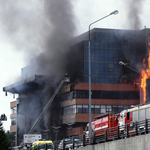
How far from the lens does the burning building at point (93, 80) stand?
9419 cm

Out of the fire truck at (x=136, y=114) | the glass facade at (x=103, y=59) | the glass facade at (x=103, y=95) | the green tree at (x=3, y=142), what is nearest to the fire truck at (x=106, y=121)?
the fire truck at (x=136, y=114)

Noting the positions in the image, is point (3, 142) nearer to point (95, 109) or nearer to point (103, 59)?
point (95, 109)

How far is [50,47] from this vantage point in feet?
349

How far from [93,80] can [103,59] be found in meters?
5.43

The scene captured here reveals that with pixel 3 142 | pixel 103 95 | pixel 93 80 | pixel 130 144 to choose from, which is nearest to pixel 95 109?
pixel 103 95

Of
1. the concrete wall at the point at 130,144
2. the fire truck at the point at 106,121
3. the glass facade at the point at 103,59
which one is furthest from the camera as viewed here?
the glass facade at the point at 103,59

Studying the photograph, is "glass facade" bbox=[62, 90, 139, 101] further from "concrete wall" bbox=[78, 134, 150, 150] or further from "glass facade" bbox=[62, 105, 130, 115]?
"concrete wall" bbox=[78, 134, 150, 150]

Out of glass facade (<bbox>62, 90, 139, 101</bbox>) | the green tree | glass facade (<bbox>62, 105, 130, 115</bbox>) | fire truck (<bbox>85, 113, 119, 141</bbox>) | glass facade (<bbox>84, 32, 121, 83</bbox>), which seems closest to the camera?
fire truck (<bbox>85, 113, 119, 141</bbox>)

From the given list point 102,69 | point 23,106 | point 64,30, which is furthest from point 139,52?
point 23,106

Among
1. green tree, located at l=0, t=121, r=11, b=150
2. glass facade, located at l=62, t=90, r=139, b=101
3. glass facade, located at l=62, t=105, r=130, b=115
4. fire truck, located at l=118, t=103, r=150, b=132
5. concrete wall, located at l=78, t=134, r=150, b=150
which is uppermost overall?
glass facade, located at l=62, t=90, r=139, b=101

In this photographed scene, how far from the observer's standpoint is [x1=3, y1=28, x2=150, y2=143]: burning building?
9419cm

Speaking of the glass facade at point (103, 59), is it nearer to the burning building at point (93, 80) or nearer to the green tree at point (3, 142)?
the burning building at point (93, 80)

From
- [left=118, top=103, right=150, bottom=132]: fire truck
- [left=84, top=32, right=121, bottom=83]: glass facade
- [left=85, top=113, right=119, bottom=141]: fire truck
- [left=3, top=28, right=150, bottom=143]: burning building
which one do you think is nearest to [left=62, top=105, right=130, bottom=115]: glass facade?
[left=3, top=28, right=150, bottom=143]: burning building

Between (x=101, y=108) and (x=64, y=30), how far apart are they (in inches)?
870
